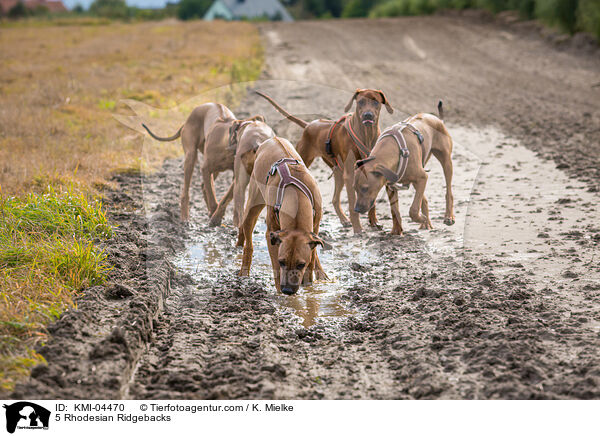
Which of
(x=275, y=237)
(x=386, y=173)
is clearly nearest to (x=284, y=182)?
(x=275, y=237)

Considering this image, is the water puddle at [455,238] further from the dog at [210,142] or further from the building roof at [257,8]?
the building roof at [257,8]

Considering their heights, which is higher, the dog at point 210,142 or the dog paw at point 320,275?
the dog at point 210,142

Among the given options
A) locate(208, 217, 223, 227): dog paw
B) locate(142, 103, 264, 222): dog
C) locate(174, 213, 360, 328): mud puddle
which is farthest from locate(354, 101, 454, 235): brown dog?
locate(208, 217, 223, 227): dog paw

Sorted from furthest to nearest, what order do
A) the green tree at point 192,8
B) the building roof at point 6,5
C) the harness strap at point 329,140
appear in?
1. the green tree at point 192,8
2. the building roof at point 6,5
3. the harness strap at point 329,140

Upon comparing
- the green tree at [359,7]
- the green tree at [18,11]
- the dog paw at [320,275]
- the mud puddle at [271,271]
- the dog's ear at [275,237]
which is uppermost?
the green tree at [359,7]

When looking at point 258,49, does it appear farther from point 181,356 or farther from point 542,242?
point 181,356

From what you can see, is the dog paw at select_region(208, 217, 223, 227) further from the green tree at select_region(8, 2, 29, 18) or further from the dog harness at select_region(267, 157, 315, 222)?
the green tree at select_region(8, 2, 29, 18)

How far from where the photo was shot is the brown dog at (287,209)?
17.1 ft

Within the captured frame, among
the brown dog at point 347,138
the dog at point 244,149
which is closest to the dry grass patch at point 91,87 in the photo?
the dog at point 244,149

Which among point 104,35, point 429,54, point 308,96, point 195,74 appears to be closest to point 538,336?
point 308,96

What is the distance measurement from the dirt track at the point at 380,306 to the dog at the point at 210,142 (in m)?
0.47

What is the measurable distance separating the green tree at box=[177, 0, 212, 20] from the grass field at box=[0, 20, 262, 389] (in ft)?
139

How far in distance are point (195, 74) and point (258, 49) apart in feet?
31.4

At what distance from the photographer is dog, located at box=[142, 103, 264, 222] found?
7699mm
